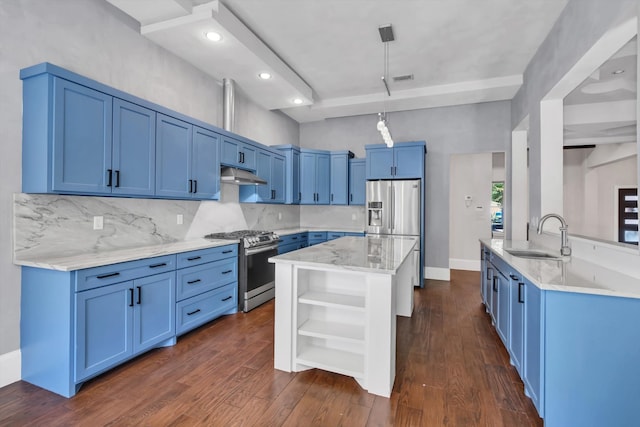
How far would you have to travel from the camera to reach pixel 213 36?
9.78 feet

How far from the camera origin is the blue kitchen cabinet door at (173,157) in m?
2.89

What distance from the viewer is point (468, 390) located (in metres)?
2.10

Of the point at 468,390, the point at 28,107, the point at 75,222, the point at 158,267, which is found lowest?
the point at 468,390

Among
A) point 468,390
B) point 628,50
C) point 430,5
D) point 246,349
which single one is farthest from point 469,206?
point 246,349

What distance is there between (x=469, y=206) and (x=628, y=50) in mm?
3610

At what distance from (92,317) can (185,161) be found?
66.7 inches

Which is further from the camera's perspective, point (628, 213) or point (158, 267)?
point (628, 213)

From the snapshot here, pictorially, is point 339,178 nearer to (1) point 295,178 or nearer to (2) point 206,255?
(1) point 295,178

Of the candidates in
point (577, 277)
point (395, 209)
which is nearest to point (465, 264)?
point (395, 209)

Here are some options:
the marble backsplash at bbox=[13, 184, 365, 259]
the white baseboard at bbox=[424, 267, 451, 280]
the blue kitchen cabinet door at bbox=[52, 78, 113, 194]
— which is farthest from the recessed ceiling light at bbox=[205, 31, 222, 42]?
the white baseboard at bbox=[424, 267, 451, 280]

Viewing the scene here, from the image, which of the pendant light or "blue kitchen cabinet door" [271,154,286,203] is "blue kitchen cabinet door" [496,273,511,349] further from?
"blue kitchen cabinet door" [271,154,286,203]

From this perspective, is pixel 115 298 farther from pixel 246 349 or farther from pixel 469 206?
pixel 469 206

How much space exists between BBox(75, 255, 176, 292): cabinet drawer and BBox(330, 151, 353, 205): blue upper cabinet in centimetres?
347

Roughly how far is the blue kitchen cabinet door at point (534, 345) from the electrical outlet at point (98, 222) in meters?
3.35
